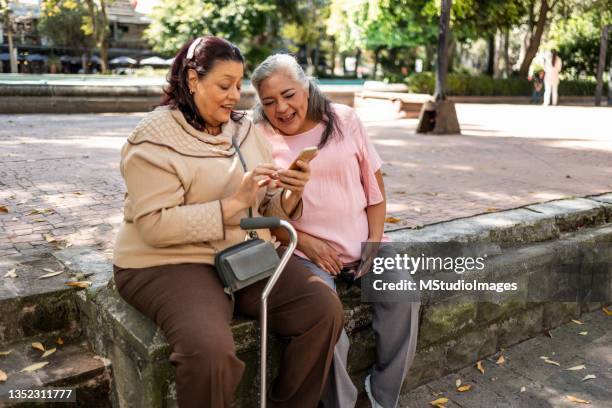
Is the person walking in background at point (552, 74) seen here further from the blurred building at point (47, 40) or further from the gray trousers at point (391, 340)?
the blurred building at point (47, 40)

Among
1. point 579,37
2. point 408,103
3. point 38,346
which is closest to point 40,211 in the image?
point 38,346

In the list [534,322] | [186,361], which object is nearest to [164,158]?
[186,361]

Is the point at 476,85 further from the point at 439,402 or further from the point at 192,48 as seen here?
the point at 192,48

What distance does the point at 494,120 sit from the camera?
46.5 ft

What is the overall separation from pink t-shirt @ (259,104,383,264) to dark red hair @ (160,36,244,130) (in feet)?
2.02

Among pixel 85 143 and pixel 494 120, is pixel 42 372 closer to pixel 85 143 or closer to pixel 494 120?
pixel 85 143

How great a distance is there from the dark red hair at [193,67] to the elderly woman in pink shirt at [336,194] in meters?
0.45

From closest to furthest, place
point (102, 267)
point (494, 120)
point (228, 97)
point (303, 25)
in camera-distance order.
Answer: point (228, 97) < point (102, 267) < point (494, 120) < point (303, 25)

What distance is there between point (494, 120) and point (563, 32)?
17.9 meters

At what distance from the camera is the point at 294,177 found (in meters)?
2.53

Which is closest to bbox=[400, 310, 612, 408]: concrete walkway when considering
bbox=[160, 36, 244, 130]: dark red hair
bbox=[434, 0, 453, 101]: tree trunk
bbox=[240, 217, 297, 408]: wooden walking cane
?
bbox=[240, 217, 297, 408]: wooden walking cane

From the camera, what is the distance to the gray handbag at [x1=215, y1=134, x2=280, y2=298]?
2289 mm

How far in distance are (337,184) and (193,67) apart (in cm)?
99

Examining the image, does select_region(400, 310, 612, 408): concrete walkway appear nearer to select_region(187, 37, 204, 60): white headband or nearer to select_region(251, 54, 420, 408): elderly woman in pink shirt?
select_region(251, 54, 420, 408): elderly woman in pink shirt
